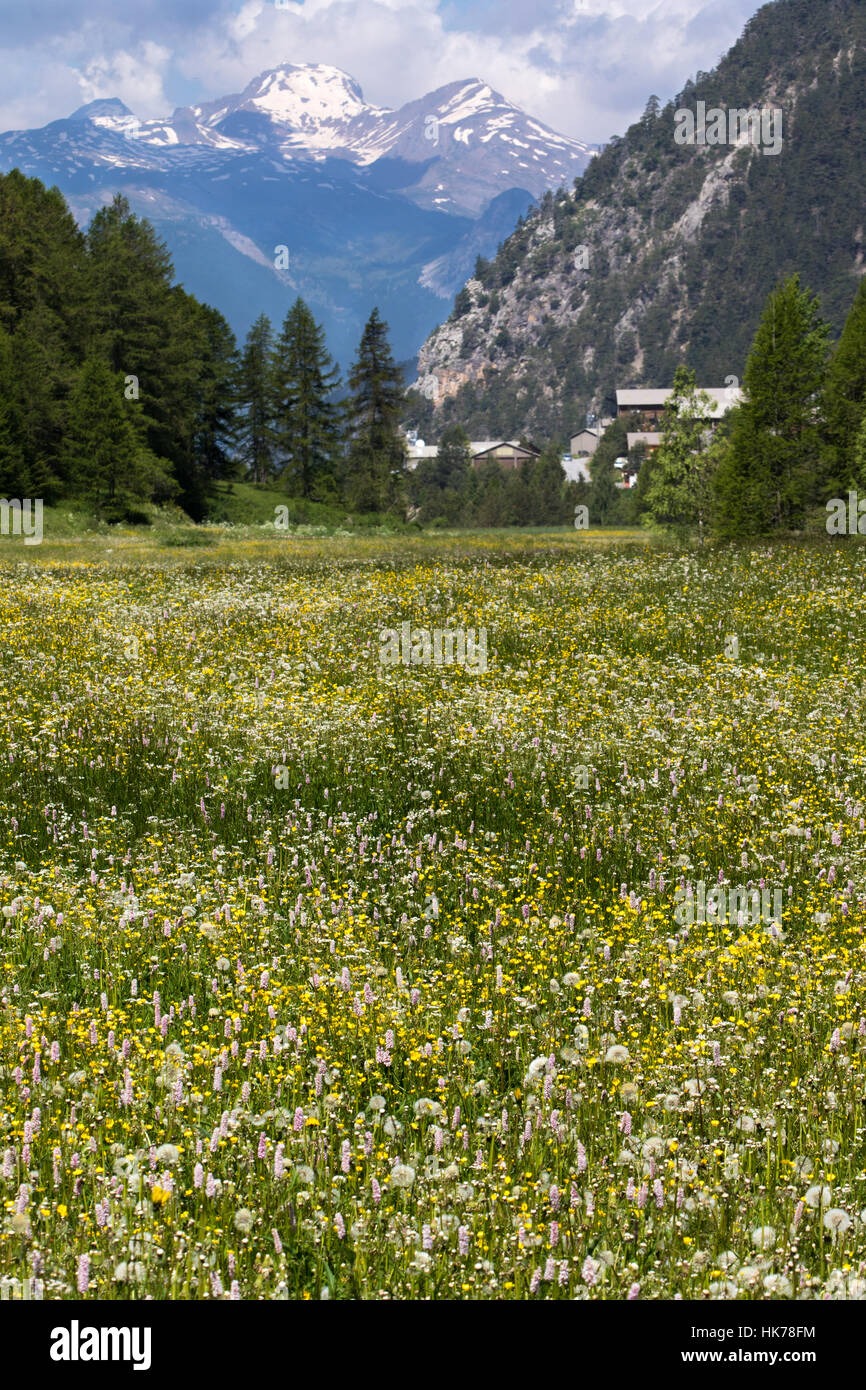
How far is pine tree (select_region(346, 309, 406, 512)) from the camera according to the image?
320 ft

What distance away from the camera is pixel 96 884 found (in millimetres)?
7348

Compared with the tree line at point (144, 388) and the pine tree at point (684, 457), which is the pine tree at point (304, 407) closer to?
the tree line at point (144, 388)

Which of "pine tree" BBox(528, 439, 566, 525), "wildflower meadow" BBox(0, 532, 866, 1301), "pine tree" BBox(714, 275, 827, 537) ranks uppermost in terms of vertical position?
"pine tree" BBox(528, 439, 566, 525)

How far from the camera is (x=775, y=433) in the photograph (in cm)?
4584

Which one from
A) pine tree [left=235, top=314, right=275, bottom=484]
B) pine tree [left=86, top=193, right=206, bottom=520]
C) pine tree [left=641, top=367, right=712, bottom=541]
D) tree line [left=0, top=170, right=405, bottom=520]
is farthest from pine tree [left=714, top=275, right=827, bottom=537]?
pine tree [left=235, top=314, right=275, bottom=484]

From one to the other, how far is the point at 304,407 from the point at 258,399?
1143 centimetres

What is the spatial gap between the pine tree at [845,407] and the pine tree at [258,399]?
63228 mm

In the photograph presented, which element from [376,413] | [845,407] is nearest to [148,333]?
A: [376,413]

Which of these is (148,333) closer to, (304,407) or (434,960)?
(304,407)

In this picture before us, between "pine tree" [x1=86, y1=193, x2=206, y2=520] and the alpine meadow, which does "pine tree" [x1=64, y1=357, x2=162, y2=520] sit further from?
the alpine meadow

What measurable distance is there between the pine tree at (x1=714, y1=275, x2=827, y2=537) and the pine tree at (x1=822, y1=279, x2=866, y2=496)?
8.04 m

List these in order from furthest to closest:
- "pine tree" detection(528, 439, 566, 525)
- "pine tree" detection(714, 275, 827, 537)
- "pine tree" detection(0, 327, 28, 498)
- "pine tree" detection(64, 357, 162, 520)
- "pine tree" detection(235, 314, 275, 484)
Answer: "pine tree" detection(528, 439, 566, 525)
"pine tree" detection(235, 314, 275, 484)
"pine tree" detection(64, 357, 162, 520)
"pine tree" detection(0, 327, 28, 498)
"pine tree" detection(714, 275, 827, 537)

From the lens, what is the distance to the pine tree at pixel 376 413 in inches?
3844

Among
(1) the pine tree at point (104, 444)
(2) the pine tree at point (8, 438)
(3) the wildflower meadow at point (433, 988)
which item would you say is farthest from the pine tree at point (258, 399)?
(3) the wildflower meadow at point (433, 988)
